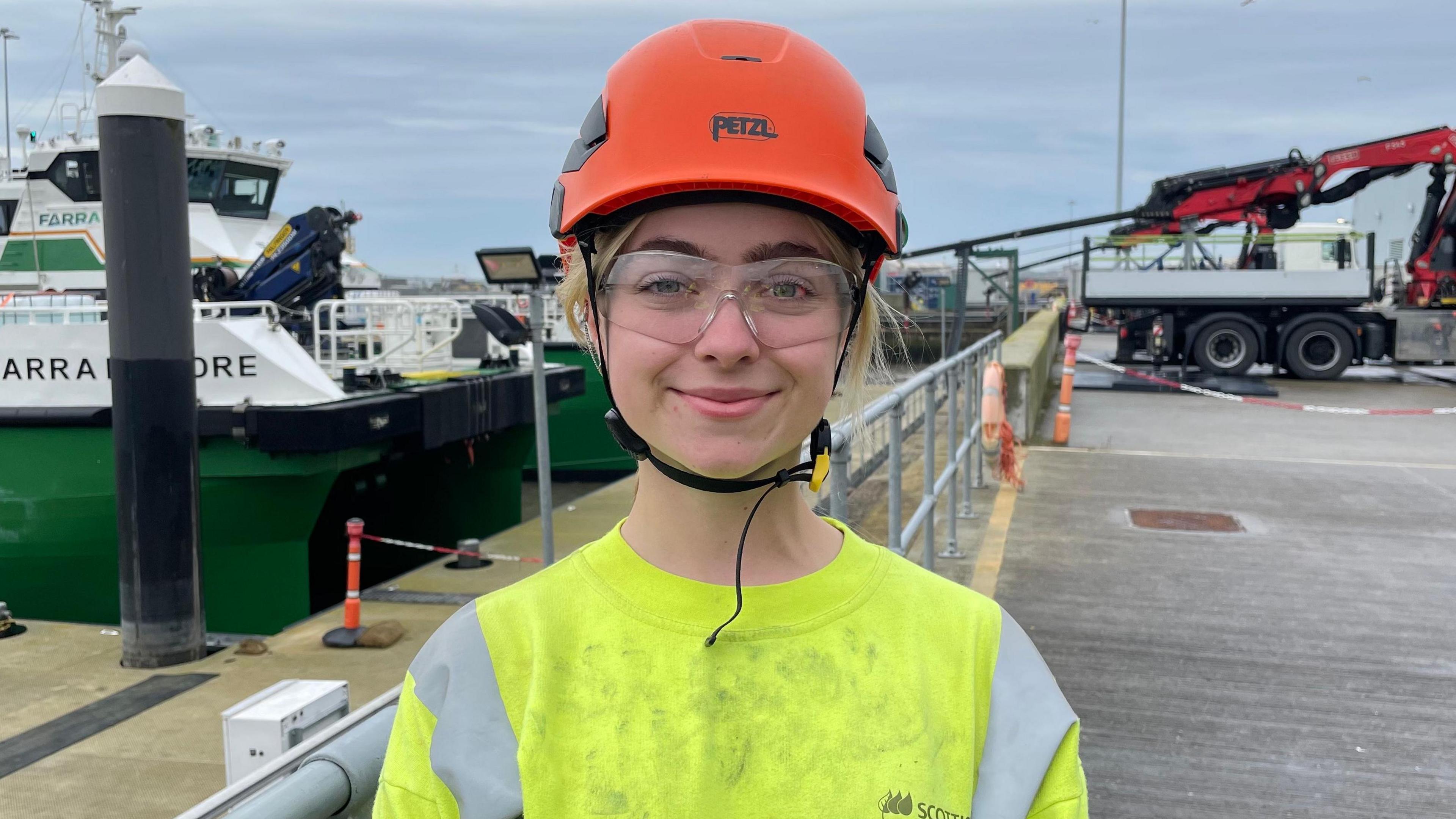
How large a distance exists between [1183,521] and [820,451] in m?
6.91

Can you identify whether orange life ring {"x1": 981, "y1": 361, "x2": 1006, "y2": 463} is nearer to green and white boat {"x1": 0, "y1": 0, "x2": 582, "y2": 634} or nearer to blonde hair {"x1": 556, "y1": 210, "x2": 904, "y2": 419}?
green and white boat {"x1": 0, "y1": 0, "x2": 582, "y2": 634}

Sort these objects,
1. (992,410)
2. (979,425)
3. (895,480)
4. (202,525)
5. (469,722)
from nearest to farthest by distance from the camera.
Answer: (469,722)
(895,480)
(202,525)
(992,410)
(979,425)

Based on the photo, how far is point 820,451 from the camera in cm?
145

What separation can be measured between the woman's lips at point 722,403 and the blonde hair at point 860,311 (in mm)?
163

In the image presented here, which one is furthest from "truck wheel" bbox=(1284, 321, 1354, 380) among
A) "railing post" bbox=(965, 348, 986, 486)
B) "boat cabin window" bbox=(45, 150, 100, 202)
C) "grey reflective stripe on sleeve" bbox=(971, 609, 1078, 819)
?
"grey reflective stripe on sleeve" bbox=(971, 609, 1078, 819)

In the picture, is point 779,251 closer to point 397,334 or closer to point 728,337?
point 728,337

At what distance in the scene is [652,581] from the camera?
1.35 meters

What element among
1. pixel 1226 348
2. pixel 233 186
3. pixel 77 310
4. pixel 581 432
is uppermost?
pixel 233 186

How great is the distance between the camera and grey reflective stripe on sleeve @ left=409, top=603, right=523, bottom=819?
121 cm

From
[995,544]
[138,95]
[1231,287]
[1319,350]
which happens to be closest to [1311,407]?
[1231,287]

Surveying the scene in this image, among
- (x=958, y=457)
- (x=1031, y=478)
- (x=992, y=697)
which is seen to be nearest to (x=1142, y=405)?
(x=1031, y=478)

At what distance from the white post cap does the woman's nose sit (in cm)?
617

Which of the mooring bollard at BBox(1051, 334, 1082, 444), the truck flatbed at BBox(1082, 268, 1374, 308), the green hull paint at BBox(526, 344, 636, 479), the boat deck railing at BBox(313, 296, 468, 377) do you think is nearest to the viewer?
the boat deck railing at BBox(313, 296, 468, 377)

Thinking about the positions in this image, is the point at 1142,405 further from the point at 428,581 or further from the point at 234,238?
the point at 234,238
